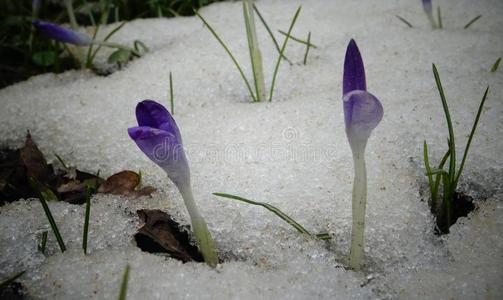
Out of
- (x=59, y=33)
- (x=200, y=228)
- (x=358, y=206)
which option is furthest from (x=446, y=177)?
(x=59, y=33)

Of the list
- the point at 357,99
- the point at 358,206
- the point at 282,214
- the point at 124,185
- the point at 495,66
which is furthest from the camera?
the point at 495,66

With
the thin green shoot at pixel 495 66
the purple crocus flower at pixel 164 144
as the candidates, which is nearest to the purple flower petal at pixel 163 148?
the purple crocus flower at pixel 164 144

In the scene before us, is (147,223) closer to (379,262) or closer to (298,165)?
(298,165)

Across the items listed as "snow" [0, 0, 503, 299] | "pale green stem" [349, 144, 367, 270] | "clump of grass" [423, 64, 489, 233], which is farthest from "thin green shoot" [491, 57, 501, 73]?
"pale green stem" [349, 144, 367, 270]

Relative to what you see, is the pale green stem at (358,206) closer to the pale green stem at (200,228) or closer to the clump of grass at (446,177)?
the clump of grass at (446,177)

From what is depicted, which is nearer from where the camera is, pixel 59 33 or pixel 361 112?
pixel 361 112

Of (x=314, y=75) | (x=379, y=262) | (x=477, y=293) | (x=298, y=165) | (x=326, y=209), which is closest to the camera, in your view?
(x=477, y=293)

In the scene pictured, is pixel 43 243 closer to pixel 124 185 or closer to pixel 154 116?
pixel 124 185

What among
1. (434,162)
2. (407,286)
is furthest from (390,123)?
(407,286)
